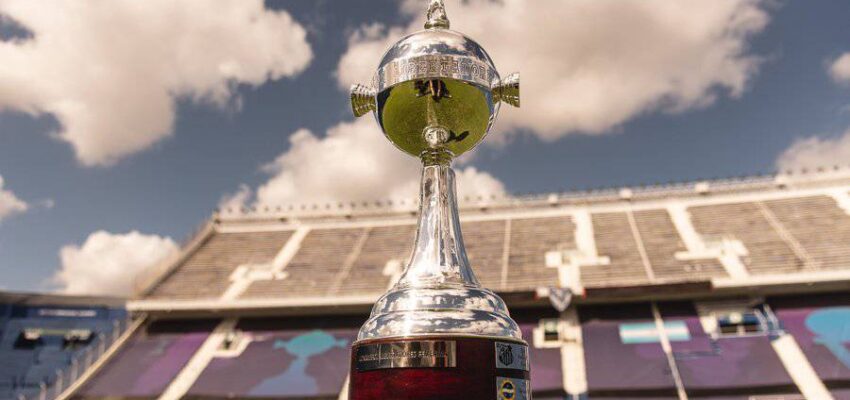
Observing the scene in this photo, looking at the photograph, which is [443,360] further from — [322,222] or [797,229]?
[322,222]

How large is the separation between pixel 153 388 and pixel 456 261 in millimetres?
19124

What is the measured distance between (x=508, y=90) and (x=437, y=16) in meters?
0.76

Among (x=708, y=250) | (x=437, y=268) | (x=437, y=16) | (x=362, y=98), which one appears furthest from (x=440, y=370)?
(x=708, y=250)

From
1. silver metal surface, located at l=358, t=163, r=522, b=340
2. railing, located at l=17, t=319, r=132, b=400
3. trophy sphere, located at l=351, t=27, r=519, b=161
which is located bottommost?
silver metal surface, located at l=358, t=163, r=522, b=340

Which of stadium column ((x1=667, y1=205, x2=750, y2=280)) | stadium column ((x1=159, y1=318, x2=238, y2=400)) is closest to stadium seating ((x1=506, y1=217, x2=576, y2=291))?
stadium column ((x1=667, y1=205, x2=750, y2=280))

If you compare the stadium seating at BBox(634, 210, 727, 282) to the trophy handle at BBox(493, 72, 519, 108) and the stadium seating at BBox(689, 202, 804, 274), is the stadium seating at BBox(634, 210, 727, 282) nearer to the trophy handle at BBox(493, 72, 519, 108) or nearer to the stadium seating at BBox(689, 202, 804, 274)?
the stadium seating at BBox(689, 202, 804, 274)

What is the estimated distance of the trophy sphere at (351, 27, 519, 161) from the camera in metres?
3.50

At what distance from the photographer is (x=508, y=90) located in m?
3.63

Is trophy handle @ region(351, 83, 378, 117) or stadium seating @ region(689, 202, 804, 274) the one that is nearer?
trophy handle @ region(351, 83, 378, 117)

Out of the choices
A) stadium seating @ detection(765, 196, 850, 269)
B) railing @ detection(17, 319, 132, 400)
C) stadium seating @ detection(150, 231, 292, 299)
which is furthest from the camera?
stadium seating @ detection(150, 231, 292, 299)

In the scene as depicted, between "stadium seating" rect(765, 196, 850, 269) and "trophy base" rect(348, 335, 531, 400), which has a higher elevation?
"stadium seating" rect(765, 196, 850, 269)

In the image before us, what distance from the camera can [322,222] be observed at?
27375 mm

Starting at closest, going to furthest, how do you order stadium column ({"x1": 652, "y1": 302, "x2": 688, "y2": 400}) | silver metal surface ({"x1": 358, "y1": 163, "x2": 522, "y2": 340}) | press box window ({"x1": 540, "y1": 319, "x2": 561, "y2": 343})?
silver metal surface ({"x1": 358, "y1": 163, "x2": 522, "y2": 340}) < stadium column ({"x1": 652, "y1": 302, "x2": 688, "y2": 400}) < press box window ({"x1": 540, "y1": 319, "x2": 561, "y2": 343})

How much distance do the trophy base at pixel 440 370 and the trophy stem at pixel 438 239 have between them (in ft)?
1.20
